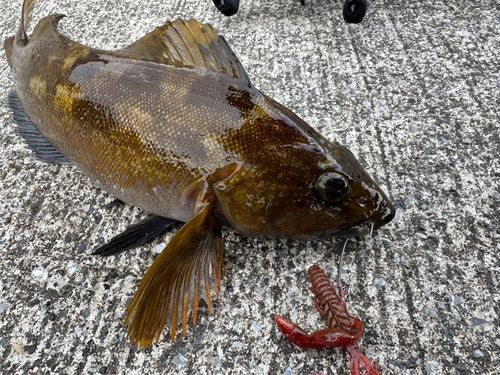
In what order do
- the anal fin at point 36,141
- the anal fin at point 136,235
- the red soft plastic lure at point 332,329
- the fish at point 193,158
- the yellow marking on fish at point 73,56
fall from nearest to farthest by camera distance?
the red soft plastic lure at point 332,329
the fish at point 193,158
the anal fin at point 136,235
the yellow marking on fish at point 73,56
the anal fin at point 36,141

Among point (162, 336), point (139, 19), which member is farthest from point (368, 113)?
point (139, 19)

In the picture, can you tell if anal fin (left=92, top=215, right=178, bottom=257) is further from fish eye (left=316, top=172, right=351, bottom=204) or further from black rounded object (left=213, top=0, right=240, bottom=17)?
black rounded object (left=213, top=0, right=240, bottom=17)

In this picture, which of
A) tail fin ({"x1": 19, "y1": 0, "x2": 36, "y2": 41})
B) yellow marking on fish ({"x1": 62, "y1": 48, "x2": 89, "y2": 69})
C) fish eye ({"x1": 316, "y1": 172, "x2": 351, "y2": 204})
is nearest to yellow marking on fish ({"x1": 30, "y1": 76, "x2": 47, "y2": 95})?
yellow marking on fish ({"x1": 62, "y1": 48, "x2": 89, "y2": 69})

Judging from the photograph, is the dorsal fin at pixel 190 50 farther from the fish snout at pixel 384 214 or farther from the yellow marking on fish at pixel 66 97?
the fish snout at pixel 384 214

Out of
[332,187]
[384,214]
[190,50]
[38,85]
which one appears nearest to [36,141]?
[38,85]

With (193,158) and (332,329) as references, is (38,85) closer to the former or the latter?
(193,158)

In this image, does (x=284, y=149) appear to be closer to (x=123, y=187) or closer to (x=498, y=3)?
(x=123, y=187)

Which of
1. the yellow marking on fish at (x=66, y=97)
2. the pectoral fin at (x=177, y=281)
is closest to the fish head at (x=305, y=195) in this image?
the pectoral fin at (x=177, y=281)
